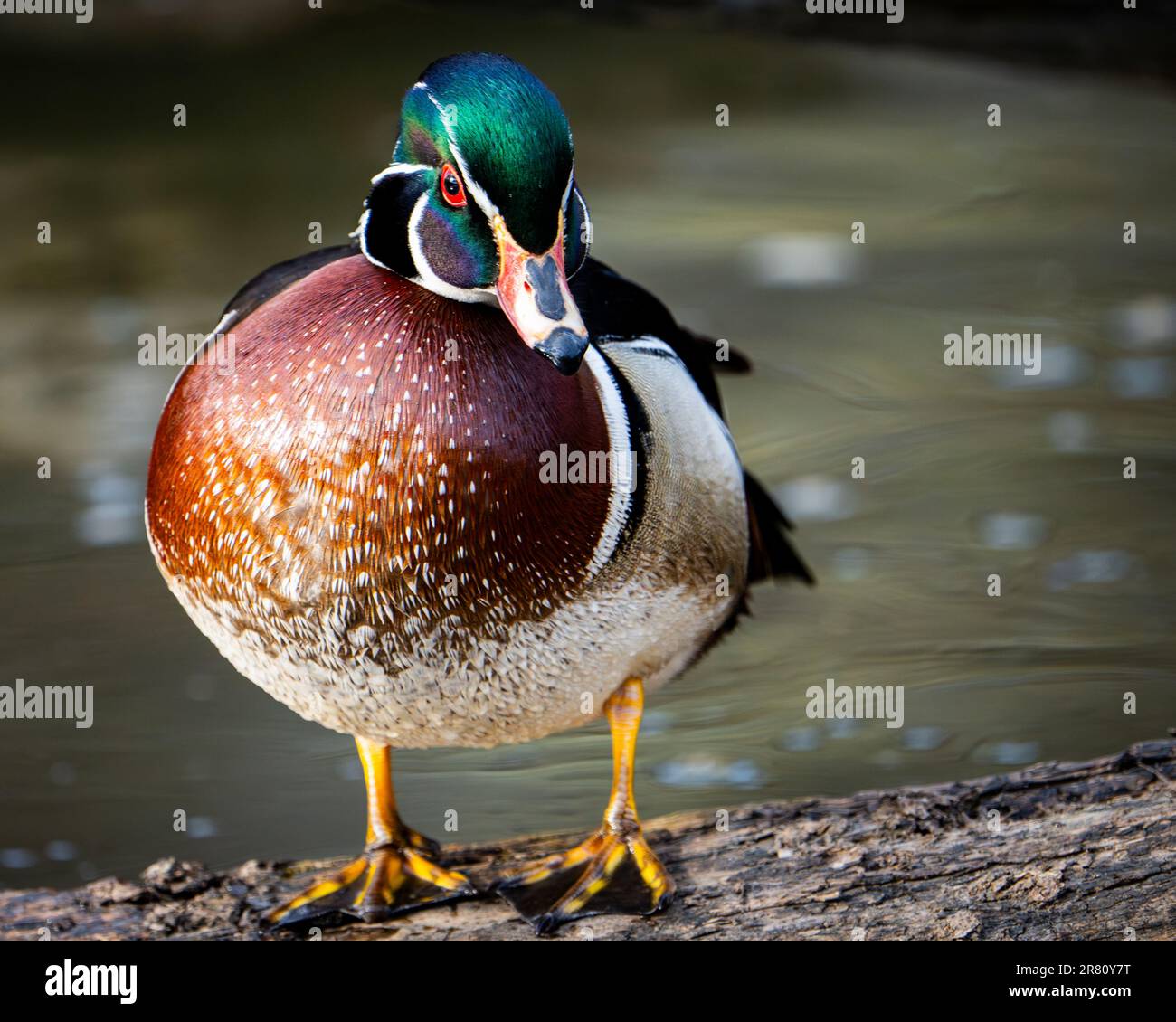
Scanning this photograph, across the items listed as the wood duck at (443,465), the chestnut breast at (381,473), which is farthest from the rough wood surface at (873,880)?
the chestnut breast at (381,473)

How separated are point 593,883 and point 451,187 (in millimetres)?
806

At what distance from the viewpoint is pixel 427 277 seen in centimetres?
151

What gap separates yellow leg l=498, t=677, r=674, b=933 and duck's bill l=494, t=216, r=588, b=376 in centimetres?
54

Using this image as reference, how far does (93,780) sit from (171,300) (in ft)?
5.40

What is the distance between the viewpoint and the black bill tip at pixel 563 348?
138 cm

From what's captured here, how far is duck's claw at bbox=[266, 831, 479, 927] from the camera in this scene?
179cm

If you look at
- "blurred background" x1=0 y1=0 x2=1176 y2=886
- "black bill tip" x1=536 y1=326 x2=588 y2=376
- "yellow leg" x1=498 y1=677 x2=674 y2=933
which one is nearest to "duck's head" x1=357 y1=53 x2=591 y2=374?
"black bill tip" x1=536 y1=326 x2=588 y2=376

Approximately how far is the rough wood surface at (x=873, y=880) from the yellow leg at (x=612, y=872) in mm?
19

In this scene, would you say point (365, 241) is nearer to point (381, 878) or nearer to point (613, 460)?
point (613, 460)

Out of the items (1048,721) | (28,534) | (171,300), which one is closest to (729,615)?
(1048,721)

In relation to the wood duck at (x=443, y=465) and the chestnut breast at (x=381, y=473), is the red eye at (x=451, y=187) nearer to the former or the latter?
the wood duck at (x=443, y=465)

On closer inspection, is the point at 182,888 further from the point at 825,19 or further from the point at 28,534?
the point at 825,19

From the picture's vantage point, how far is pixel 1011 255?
167 inches

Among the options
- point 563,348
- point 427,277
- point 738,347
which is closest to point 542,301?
point 563,348
